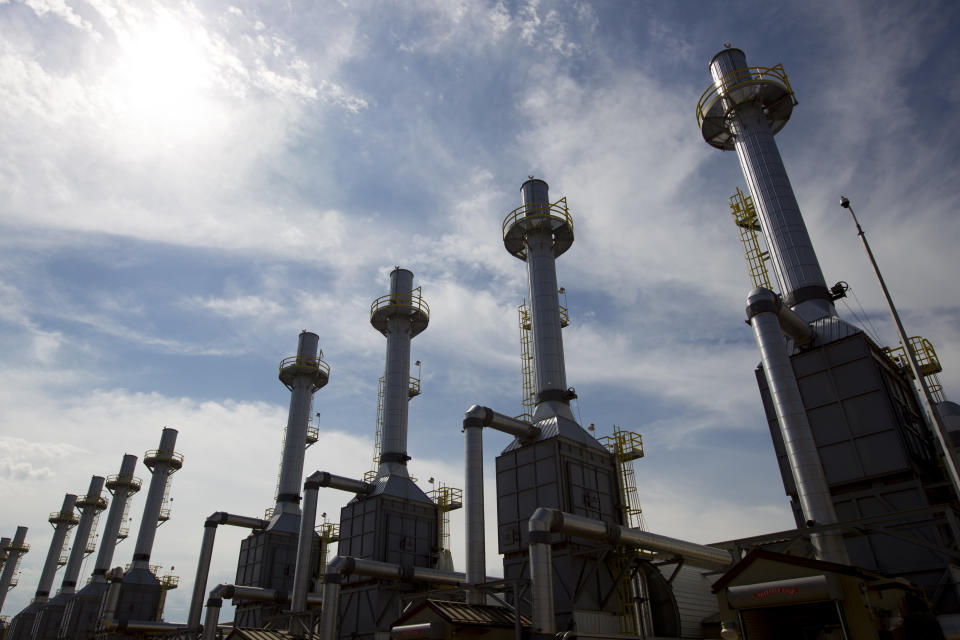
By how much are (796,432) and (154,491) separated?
48.6 metres

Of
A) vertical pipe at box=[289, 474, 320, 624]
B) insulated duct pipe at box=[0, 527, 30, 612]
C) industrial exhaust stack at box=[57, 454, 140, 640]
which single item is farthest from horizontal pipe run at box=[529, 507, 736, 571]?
insulated duct pipe at box=[0, 527, 30, 612]

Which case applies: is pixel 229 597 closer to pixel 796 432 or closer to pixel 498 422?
pixel 498 422

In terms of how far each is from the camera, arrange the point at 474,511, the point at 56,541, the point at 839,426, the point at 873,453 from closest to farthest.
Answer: the point at 873,453, the point at 839,426, the point at 474,511, the point at 56,541

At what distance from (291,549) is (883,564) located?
105ft

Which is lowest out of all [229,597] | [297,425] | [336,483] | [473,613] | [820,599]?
[820,599]

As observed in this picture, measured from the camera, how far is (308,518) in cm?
3023

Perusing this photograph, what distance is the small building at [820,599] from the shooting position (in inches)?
481

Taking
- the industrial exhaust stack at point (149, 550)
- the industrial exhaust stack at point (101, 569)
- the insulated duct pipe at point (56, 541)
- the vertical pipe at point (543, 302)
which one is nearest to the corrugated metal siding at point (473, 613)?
the vertical pipe at point (543, 302)

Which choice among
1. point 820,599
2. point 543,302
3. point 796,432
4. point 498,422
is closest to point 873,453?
point 796,432

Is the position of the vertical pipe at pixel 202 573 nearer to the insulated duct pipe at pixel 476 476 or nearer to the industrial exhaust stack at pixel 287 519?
the industrial exhaust stack at pixel 287 519

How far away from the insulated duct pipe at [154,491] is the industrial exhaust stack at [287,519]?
1170 cm

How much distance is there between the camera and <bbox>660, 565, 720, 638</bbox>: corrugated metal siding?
72.2 feet

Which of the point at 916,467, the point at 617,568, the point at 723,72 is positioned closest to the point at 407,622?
the point at 617,568

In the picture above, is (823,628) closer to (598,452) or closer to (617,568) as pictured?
(617,568)
